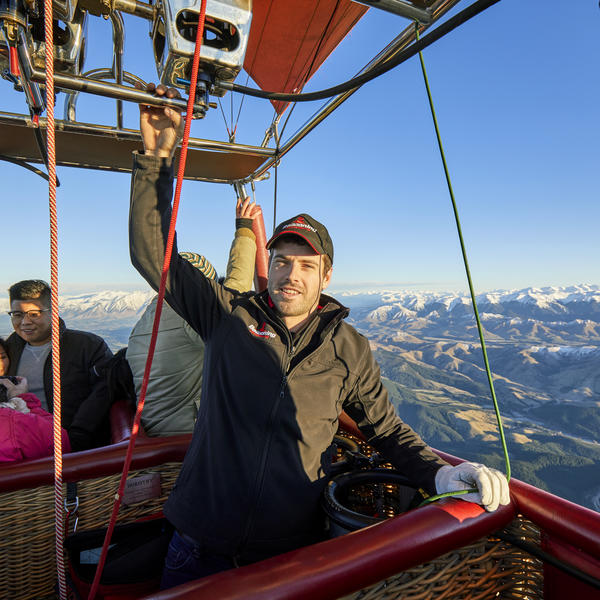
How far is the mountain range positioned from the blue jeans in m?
29.4

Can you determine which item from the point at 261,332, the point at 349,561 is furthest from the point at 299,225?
the point at 349,561

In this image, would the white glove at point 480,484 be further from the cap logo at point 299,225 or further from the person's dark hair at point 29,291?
the person's dark hair at point 29,291

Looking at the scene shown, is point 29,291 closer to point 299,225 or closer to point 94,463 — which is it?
point 94,463

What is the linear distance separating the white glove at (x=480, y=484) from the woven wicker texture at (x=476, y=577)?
126 mm

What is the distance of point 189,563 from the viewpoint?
127 centimetres

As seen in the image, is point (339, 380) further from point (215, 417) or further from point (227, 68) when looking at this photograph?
point (227, 68)

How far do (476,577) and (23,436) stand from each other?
160 cm

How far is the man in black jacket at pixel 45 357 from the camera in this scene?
2.45m

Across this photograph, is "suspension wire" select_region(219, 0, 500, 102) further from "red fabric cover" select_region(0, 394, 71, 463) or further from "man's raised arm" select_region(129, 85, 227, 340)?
"red fabric cover" select_region(0, 394, 71, 463)

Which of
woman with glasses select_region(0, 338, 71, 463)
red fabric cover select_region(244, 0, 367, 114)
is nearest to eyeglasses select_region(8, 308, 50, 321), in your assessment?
woman with glasses select_region(0, 338, 71, 463)

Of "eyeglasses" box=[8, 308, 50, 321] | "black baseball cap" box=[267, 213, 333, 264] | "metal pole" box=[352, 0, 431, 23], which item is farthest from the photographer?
"eyeglasses" box=[8, 308, 50, 321]

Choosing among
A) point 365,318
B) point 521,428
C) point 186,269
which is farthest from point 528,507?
point 365,318

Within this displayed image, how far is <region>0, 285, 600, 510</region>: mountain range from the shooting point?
63188mm

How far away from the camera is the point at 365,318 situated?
595 ft
